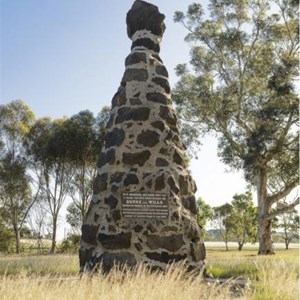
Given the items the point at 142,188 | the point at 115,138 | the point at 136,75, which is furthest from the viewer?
the point at 136,75

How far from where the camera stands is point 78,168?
32.2 m

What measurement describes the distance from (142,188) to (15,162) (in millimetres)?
27494

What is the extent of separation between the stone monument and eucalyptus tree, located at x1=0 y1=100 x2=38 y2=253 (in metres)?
26.4

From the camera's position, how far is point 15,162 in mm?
34312

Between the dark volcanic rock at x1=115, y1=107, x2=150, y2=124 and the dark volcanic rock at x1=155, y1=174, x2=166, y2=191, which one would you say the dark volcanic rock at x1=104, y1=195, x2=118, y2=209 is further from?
the dark volcanic rock at x1=115, y1=107, x2=150, y2=124

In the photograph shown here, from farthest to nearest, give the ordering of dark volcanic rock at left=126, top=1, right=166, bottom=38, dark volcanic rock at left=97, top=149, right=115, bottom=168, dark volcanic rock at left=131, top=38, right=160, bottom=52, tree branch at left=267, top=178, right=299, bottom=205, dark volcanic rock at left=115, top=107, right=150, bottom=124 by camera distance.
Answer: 1. tree branch at left=267, top=178, right=299, bottom=205
2. dark volcanic rock at left=126, top=1, right=166, bottom=38
3. dark volcanic rock at left=131, top=38, right=160, bottom=52
4. dark volcanic rock at left=115, top=107, right=150, bottom=124
5. dark volcanic rock at left=97, top=149, right=115, bottom=168

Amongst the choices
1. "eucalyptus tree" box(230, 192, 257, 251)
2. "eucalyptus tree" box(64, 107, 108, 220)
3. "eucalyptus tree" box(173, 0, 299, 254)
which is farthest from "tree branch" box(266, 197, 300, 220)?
"eucalyptus tree" box(230, 192, 257, 251)

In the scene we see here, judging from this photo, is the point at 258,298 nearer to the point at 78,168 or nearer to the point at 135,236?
the point at 135,236

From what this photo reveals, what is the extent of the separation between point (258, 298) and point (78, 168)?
27.3 metres

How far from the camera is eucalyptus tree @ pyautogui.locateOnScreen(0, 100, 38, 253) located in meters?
34.3

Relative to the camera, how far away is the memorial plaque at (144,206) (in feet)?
27.8

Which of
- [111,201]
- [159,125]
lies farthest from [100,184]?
[159,125]

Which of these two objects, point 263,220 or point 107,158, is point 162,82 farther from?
point 263,220

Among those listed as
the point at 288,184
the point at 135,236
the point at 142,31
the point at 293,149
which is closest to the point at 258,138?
the point at 293,149
